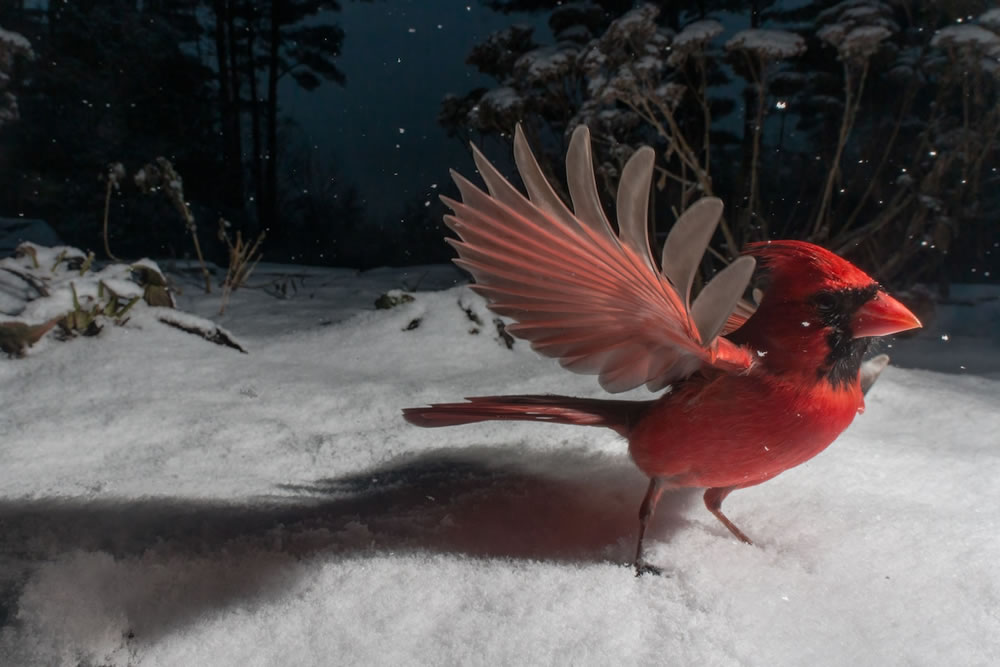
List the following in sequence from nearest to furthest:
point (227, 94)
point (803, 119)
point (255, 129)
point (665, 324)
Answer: point (665, 324) < point (803, 119) < point (227, 94) < point (255, 129)

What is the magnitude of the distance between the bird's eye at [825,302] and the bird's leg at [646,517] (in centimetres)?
24

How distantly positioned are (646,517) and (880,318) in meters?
0.30

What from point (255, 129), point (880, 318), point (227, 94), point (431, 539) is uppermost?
point (227, 94)

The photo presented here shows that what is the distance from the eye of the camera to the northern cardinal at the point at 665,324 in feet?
1.72

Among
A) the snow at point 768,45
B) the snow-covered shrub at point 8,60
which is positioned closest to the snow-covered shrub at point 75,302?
the snow-covered shrub at point 8,60

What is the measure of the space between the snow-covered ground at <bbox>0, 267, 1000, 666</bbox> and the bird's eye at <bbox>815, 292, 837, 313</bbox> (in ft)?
0.87

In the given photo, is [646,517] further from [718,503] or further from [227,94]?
[227,94]

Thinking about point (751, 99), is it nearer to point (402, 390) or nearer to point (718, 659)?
point (402, 390)

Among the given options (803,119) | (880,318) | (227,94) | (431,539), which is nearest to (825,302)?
(880,318)

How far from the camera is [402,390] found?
1381 mm

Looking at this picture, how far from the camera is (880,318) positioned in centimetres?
63

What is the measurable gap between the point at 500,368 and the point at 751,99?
1.91 meters

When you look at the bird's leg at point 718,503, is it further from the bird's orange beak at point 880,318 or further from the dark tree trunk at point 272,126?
the dark tree trunk at point 272,126

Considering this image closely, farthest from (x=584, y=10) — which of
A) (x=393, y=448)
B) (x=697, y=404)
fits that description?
(x=697, y=404)
